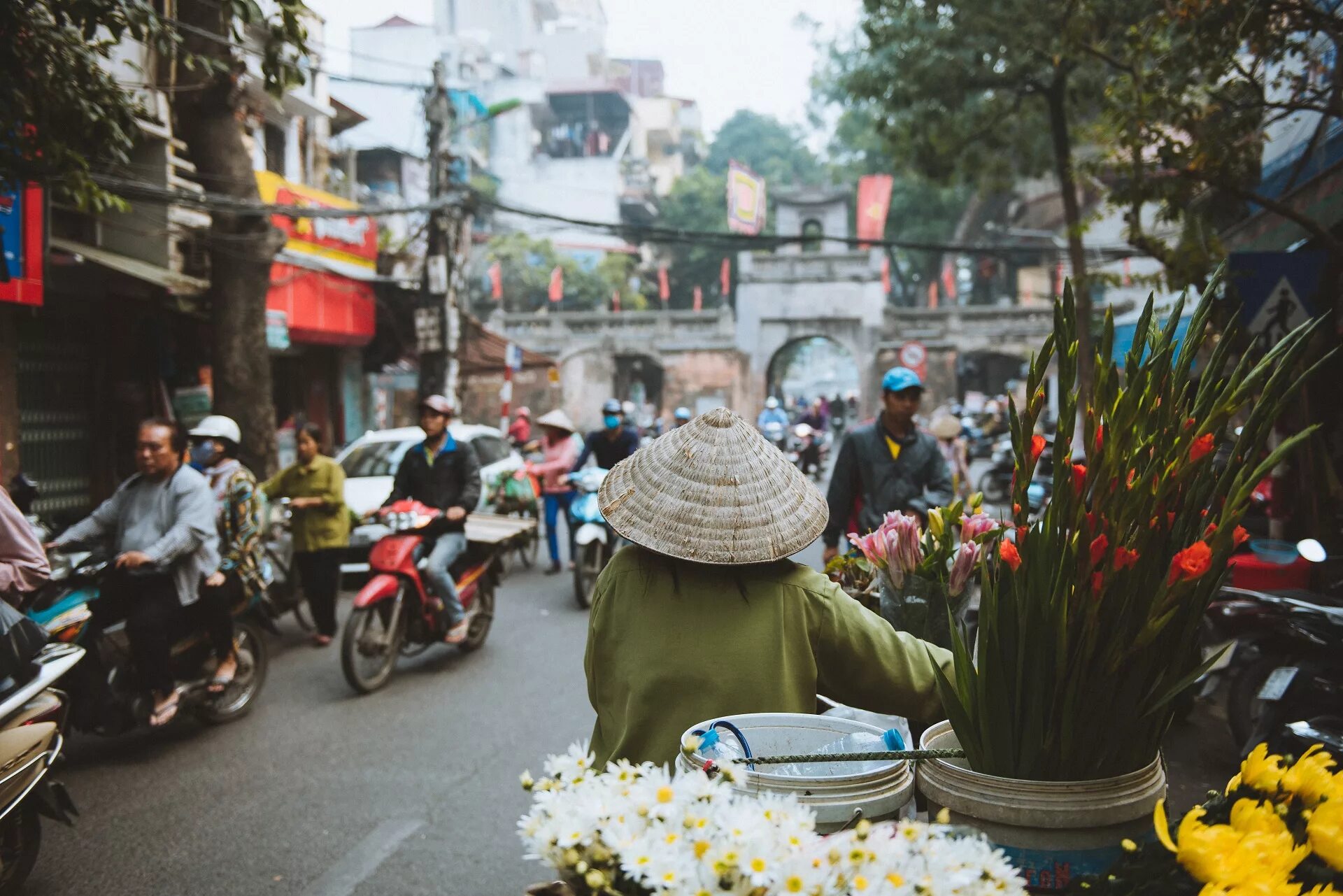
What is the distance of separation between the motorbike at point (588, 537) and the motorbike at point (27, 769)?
4458mm

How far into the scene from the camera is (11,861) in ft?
10.6

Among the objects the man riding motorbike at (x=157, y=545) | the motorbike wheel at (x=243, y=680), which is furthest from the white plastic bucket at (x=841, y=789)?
the motorbike wheel at (x=243, y=680)

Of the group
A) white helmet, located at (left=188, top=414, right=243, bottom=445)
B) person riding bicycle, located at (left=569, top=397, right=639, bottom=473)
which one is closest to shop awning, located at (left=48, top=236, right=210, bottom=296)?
white helmet, located at (left=188, top=414, right=243, bottom=445)

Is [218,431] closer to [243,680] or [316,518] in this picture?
[316,518]

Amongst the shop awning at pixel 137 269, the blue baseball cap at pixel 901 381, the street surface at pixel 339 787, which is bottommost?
the street surface at pixel 339 787

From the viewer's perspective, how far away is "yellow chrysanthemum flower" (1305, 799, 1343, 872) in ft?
4.12

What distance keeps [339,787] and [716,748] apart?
3151 millimetres

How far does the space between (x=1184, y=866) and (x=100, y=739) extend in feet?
16.7

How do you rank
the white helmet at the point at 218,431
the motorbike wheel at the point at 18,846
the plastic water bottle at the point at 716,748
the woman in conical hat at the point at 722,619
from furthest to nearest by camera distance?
1. the white helmet at the point at 218,431
2. the motorbike wheel at the point at 18,846
3. the woman in conical hat at the point at 722,619
4. the plastic water bottle at the point at 716,748

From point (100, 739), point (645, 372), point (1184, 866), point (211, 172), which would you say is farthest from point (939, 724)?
point (645, 372)

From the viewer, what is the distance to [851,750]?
5.88 feet

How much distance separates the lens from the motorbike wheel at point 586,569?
7938 mm

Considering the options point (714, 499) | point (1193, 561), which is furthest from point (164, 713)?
point (1193, 561)

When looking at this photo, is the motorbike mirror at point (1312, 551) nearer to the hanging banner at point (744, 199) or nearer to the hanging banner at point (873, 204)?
the hanging banner at point (873, 204)
